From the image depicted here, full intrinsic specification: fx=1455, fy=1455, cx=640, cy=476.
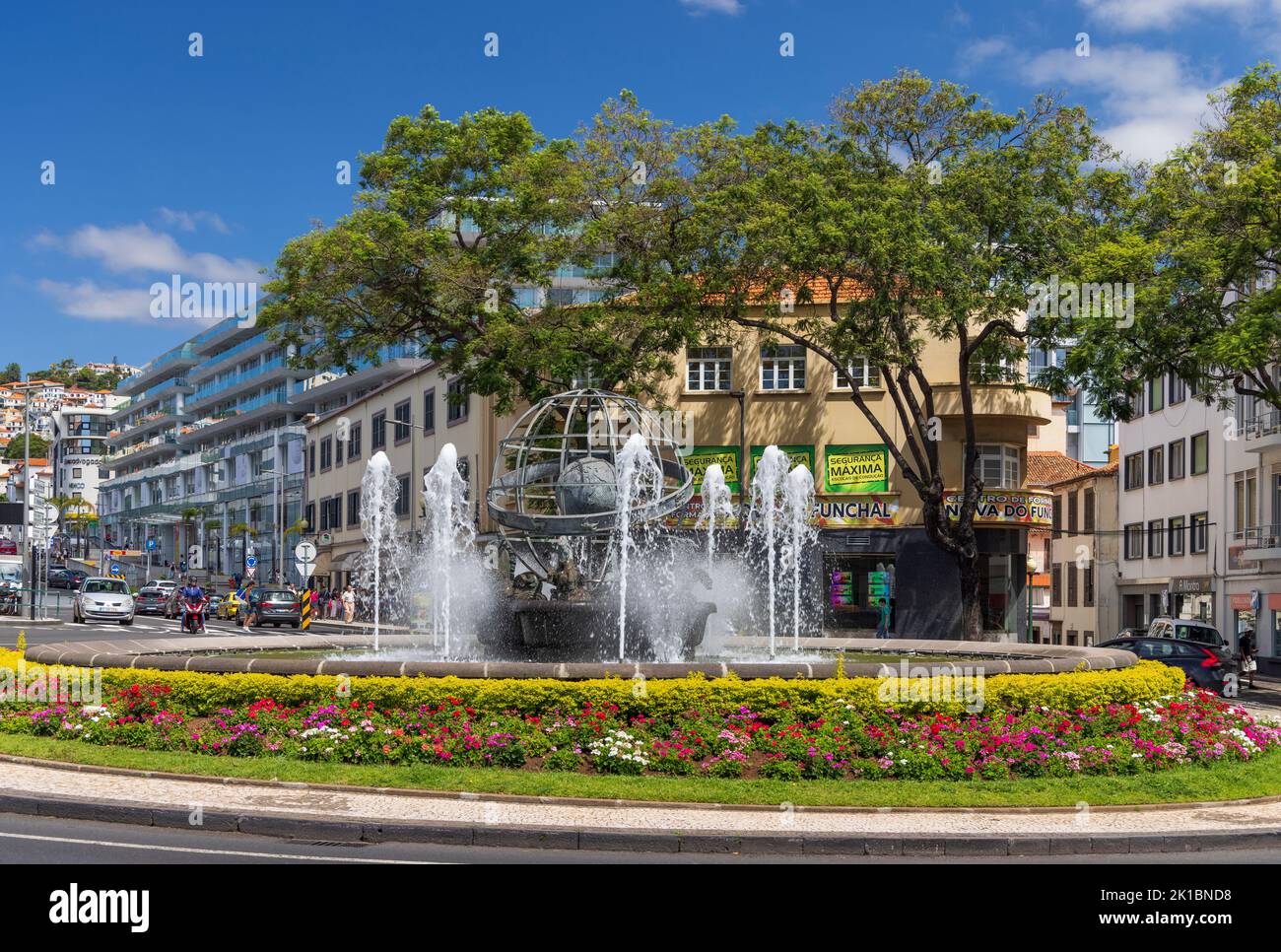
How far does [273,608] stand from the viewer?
171 ft

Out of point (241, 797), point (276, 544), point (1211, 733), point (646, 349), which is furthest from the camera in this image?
point (276, 544)

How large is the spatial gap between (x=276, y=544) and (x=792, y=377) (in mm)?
51355

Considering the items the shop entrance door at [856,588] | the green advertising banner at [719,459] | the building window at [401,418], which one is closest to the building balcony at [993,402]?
the shop entrance door at [856,588]

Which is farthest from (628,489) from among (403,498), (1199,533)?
(403,498)

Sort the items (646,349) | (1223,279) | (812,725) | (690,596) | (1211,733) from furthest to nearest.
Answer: (646,349) → (1223,279) → (690,596) → (1211,733) → (812,725)

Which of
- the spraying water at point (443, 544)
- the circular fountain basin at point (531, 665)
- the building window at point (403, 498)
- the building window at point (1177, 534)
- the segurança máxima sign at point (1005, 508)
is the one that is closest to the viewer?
the circular fountain basin at point (531, 665)

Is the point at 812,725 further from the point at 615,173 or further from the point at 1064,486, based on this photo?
the point at 1064,486

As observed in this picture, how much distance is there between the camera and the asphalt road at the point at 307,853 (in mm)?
10398

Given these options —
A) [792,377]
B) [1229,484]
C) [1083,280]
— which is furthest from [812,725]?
[1229,484]

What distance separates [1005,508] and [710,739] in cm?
3497

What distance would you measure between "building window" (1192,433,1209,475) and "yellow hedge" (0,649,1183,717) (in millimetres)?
40768

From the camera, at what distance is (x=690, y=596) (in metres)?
21.0

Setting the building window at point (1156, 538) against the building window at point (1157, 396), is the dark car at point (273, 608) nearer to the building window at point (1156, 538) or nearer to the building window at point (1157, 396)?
the building window at point (1156, 538)

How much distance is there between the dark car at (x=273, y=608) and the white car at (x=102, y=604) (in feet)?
14.1
